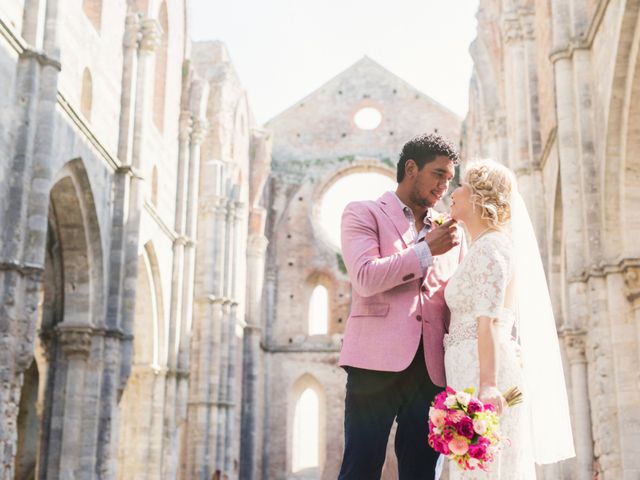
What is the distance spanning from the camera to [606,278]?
10828 millimetres

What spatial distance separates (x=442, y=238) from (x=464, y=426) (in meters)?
0.78

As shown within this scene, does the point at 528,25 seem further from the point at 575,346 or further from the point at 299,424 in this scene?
the point at 299,424

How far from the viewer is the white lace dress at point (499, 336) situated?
349 cm

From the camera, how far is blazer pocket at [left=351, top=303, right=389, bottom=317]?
143 inches

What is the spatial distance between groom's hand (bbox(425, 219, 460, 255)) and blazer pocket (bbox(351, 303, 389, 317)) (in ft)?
0.93

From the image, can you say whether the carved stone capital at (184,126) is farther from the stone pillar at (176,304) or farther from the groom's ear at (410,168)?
the groom's ear at (410,168)

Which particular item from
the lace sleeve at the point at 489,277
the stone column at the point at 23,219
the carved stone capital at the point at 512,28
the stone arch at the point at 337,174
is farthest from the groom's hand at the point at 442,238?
the stone arch at the point at 337,174

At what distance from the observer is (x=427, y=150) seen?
3.72m

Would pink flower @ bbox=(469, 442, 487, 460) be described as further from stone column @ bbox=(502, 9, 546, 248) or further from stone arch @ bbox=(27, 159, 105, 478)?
stone column @ bbox=(502, 9, 546, 248)

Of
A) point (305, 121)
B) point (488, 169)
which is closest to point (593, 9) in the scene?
point (488, 169)

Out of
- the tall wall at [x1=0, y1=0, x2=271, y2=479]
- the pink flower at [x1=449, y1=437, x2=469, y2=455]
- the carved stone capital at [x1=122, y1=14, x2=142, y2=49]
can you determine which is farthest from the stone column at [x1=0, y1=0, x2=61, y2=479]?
the pink flower at [x1=449, y1=437, x2=469, y2=455]

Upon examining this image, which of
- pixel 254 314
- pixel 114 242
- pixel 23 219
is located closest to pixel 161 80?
pixel 114 242

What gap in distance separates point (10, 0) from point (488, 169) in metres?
9.23

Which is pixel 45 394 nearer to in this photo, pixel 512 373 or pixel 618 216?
pixel 618 216
